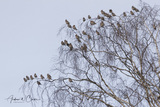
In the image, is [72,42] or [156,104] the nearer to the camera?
[156,104]

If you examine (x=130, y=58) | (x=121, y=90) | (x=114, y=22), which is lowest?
(x=121, y=90)

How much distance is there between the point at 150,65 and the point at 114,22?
127 cm

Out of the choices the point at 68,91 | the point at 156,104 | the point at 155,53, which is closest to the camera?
the point at 156,104

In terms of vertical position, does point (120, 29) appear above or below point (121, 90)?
above

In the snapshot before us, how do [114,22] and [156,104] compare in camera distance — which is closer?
[156,104]

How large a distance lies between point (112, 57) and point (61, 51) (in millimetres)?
1100

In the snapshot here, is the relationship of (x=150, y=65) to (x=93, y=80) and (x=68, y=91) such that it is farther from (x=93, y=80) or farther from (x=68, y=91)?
(x=68, y=91)

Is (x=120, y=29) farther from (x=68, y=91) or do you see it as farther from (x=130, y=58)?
(x=68, y=91)

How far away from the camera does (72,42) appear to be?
754 cm

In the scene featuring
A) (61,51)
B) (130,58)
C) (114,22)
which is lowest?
(130,58)

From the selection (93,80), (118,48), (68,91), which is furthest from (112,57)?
(68,91)

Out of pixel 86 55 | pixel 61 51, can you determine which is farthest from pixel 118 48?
pixel 61 51

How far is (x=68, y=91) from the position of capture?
6934 millimetres

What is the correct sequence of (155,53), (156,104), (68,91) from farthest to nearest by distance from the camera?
(155,53) → (68,91) → (156,104)
